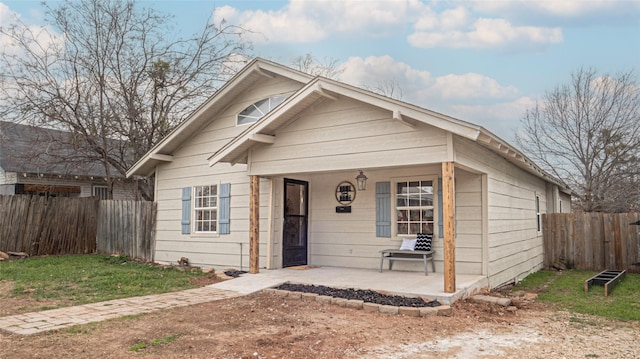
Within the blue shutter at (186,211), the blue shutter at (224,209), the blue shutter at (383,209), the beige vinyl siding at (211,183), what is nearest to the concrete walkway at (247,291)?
the blue shutter at (383,209)

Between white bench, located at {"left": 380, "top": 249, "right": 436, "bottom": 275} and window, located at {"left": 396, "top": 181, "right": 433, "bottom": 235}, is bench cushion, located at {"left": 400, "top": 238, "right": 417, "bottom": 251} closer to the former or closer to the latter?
white bench, located at {"left": 380, "top": 249, "right": 436, "bottom": 275}

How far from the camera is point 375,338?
16.6 ft

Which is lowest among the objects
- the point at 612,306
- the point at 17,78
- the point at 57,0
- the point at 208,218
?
the point at 612,306

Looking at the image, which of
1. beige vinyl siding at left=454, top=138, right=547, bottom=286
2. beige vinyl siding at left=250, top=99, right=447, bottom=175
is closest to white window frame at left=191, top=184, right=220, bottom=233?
beige vinyl siding at left=250, top=99, right=447, bottom=175

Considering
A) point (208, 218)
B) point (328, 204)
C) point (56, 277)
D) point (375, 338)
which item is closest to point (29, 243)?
point (56, 277)

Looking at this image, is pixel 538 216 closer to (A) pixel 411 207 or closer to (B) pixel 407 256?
(A) pixel 411 207

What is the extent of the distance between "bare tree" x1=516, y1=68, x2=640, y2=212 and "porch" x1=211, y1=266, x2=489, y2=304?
1295cm

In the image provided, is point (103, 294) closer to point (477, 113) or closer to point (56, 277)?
point (56, 277)

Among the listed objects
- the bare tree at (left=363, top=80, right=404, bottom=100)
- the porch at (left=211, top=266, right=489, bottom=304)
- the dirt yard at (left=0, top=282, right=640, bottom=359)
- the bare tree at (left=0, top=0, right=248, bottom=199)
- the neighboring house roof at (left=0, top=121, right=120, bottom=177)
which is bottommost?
the dirt yard at (left=0, top=282, right=640, bottom=359)

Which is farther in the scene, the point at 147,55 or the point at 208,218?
the point at 147,55

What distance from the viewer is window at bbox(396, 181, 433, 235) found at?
9.03m

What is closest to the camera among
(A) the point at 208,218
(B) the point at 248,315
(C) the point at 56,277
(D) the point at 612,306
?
(B) the point at 248,315

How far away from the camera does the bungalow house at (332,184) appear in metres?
7.45

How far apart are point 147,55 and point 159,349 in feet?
38.7
